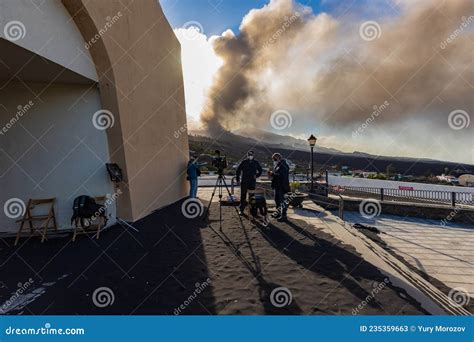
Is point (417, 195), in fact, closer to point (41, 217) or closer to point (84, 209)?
point (84, 209)

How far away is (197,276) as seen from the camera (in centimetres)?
365

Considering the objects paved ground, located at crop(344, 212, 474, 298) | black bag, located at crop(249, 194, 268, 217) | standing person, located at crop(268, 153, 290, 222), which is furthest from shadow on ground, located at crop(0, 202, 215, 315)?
paved ground, located at crop(344, 212, 474, 298)

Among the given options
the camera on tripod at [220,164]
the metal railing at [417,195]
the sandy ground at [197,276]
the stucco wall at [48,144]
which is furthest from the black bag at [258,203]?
the metal railing at [417,195]

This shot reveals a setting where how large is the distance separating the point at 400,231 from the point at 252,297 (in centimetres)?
838

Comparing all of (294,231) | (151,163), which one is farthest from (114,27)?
(294,231)

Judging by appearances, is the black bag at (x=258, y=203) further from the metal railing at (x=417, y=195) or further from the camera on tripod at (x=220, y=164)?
the metal railing at (x=417, y=195)

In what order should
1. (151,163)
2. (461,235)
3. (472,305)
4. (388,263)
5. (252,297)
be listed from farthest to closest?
(461,235)
(151,163)
(388,263)
(472,305)
(252,297)

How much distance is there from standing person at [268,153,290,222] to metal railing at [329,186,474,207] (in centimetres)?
572

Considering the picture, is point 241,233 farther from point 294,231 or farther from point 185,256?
point 185,256

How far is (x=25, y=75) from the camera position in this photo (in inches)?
205

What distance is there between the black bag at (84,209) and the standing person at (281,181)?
433cm

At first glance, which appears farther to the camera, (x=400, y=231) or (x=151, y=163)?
(x=400, y=231)

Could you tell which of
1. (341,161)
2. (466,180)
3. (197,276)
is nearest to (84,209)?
(197,276)

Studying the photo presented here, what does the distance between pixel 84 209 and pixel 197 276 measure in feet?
10.7
